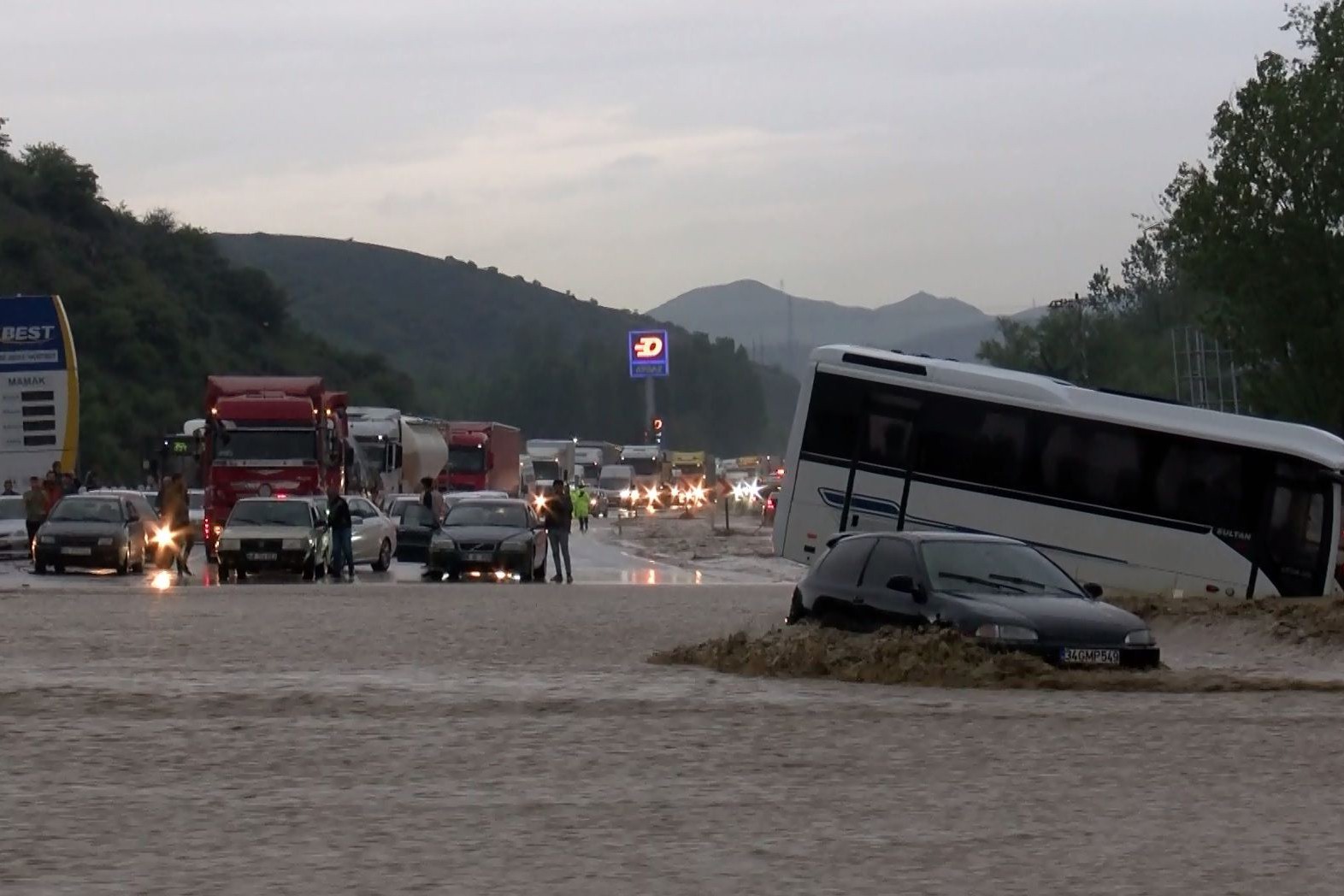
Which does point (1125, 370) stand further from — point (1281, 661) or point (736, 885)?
point (736, 885)

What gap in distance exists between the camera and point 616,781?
11.9 metres

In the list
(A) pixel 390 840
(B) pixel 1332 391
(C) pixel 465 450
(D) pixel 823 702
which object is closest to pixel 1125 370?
(C) pixel 465 450

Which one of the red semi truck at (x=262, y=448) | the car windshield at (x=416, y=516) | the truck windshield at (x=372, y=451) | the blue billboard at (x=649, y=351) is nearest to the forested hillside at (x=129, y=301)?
the blue billboard at (x=649, y=351)

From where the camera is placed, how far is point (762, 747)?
13484 millimetres

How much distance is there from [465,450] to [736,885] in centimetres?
7005

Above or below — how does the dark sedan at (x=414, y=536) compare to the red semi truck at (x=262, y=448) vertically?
below

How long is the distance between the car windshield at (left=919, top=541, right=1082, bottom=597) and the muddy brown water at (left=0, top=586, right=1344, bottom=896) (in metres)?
1.31

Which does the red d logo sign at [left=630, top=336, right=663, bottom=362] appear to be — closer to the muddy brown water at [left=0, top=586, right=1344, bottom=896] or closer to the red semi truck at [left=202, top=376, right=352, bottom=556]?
the red semi truck at [left=202, top=376, right=352, bottom=556]

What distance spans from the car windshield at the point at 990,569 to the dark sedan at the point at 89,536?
78.9 feet

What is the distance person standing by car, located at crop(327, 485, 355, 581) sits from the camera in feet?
126

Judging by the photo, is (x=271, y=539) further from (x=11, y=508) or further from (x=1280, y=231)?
(x=1280, y=231)

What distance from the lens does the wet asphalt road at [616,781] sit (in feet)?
29.8

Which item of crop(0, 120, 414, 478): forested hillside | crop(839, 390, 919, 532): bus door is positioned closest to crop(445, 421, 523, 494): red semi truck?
crop(0, 120, 414, 478): forested hillside

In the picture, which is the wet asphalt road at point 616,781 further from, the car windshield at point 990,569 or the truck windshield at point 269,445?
the truck windshield at point 269,445
